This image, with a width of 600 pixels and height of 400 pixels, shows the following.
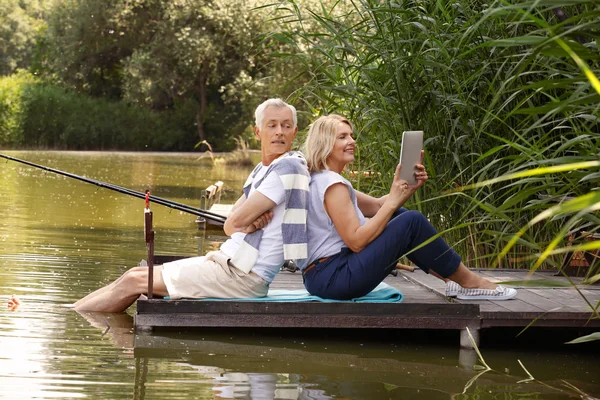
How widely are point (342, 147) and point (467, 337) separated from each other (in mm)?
1212

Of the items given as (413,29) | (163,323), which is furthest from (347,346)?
(413,29)

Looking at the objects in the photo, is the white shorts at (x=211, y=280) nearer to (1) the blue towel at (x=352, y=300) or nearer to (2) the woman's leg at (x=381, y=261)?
(1) the blue towel at (x=352, y=300)

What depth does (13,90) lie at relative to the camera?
130 ft

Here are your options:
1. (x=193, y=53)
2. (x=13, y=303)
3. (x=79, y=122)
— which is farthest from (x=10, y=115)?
Answer: (x=13, y=303)

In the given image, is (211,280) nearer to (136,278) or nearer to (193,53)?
(136,278)

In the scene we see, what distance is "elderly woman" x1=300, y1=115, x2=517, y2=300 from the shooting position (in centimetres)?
538

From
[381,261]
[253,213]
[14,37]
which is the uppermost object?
[14,37]

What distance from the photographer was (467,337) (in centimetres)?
560

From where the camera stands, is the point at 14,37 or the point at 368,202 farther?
the point at 14,37

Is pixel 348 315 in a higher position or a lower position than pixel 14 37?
lower

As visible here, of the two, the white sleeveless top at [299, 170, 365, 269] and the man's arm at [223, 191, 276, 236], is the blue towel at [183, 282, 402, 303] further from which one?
the man's arm at [223, 191, 276, 236]

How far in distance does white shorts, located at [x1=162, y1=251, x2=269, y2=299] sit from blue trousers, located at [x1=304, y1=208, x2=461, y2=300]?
31cm

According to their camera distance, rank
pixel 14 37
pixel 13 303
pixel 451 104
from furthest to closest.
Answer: pixel 14 37, pixel 451 104, pixel 13 303

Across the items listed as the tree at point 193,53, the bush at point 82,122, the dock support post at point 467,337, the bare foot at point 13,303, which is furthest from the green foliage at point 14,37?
the dock support post at point 467,337
